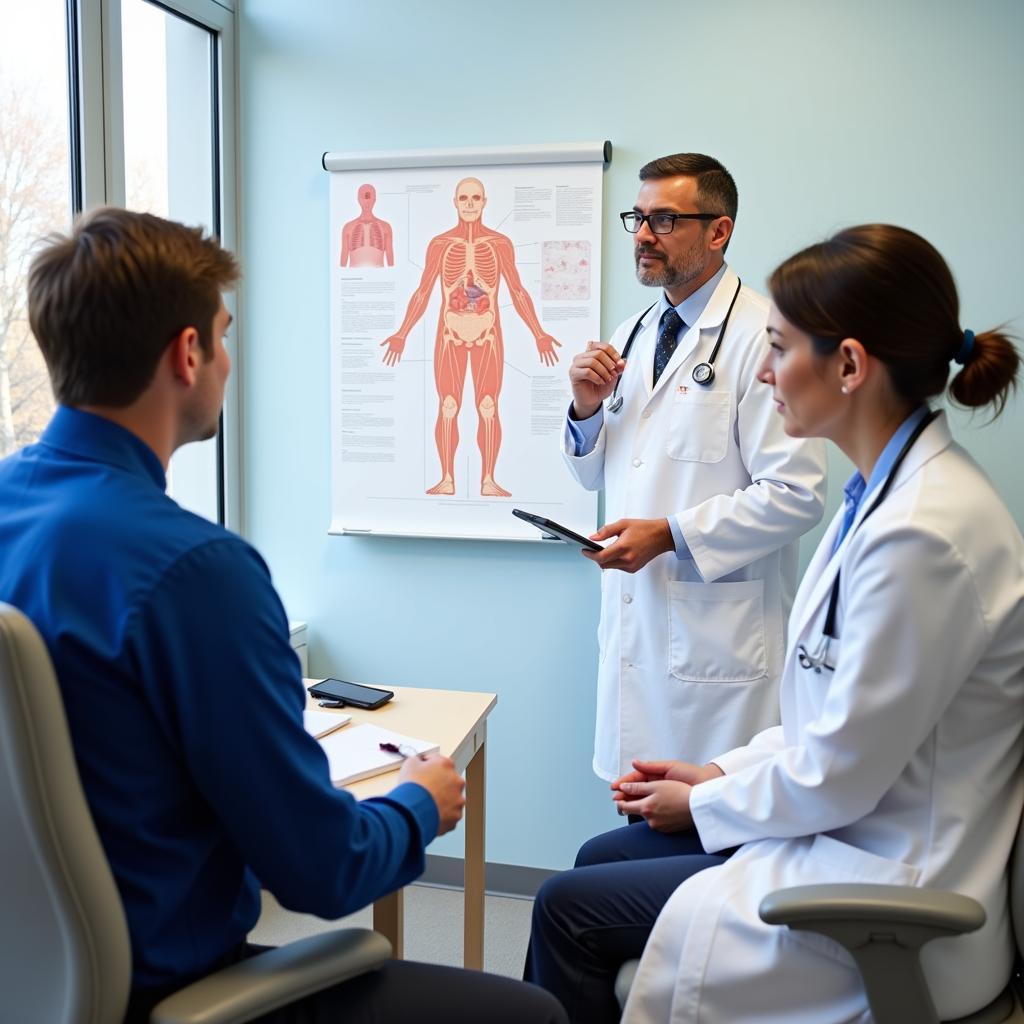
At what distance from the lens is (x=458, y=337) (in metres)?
2.71

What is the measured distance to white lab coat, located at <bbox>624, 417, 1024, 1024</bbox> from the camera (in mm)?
1110

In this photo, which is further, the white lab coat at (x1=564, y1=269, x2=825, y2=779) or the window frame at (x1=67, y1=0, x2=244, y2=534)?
the window frame at (x1=67, y1=0, x2=244, y2=534)

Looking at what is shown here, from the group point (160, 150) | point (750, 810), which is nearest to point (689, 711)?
point (750, 810)

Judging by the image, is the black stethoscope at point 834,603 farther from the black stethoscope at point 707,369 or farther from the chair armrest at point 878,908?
the black stethoscope at point 707,369

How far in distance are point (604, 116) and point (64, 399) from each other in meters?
1.89

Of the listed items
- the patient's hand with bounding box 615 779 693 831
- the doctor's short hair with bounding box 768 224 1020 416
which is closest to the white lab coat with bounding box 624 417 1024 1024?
the doctor's short hair with bounding box 768 224 1020 416

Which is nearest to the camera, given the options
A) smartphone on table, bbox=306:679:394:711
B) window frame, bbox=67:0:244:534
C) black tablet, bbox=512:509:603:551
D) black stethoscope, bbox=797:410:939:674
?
black stethoscope, bbox=797:410:939:674

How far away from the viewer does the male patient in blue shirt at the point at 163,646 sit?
0.90 metres

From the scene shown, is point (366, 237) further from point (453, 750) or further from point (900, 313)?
point (900, 313)

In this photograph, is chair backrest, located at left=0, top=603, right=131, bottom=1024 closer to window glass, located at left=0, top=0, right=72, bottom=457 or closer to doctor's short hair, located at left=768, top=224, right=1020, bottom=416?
doctor's short hair, located at left=768, top=224, right=1020, bottom=416

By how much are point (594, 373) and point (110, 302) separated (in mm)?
1329

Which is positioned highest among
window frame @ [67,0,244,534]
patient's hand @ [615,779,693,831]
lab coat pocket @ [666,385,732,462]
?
window frame @ [67,0,244,534]

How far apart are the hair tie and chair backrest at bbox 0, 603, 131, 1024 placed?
3.49 feet

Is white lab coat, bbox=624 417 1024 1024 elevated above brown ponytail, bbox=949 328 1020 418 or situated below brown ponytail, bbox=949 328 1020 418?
below
